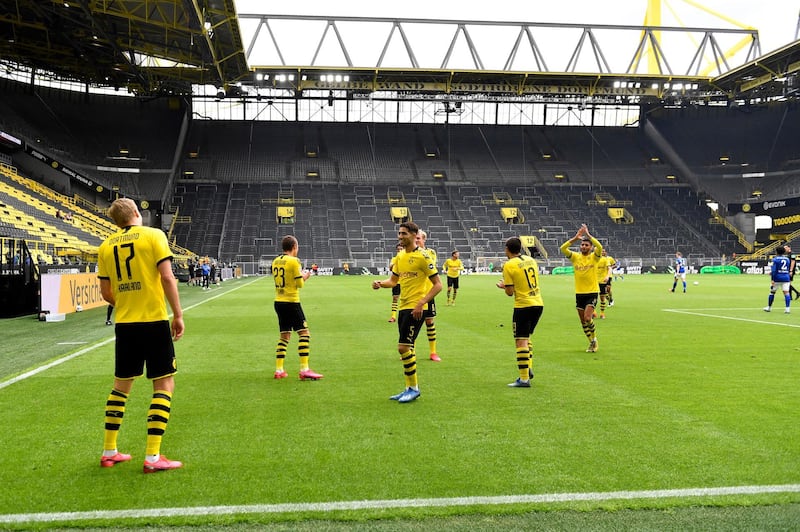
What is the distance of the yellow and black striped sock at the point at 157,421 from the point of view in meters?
4.81

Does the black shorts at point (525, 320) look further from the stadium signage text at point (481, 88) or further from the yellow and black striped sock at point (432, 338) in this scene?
the stadium signage text at point (481, 88)

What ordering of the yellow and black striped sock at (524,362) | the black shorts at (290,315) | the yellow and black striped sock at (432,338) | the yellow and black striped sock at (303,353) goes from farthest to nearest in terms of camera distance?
1. the yellow and black striped sock at (432,338)
2. the black shorts at (290,315)
3. the yellow and black striped sock at (303,353)
4. the yellow and black striped sock at (524,362)

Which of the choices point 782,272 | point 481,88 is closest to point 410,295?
point 782,272

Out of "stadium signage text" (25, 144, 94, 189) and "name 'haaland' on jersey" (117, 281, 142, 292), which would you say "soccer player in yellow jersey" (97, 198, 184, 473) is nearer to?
"name 'haaland' on jersey" (117, 281, 142, 292)

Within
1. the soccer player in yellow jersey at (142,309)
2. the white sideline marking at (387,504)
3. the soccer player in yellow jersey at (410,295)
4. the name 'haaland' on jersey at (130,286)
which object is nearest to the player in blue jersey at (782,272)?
the soccer player in yellow jersey at (410,295)

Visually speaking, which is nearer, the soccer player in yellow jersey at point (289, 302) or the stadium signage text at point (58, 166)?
the soccer player in yellow jersey at point (289, 302)

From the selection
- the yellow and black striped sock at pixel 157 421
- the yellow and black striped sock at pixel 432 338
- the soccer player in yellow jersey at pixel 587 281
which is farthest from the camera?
the soccer player in yellow jersey at pixel 587 281

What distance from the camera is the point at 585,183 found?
74.1 metres

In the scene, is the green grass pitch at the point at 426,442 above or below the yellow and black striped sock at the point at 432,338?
below

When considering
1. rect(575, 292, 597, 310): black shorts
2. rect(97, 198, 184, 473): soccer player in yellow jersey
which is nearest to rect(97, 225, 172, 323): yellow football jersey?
rect(97, 198, 184, 473): soccer player in yellow jersey

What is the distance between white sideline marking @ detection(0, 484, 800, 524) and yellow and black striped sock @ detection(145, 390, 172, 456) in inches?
32.5

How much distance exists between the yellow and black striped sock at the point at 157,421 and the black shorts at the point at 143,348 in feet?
0.58

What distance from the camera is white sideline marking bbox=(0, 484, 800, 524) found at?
393 cm

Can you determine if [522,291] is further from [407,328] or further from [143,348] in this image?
[143,348]
